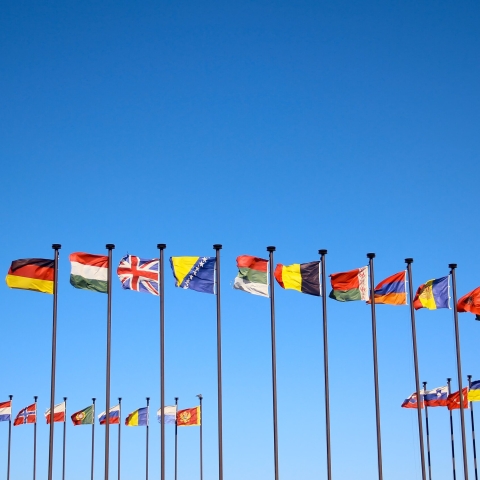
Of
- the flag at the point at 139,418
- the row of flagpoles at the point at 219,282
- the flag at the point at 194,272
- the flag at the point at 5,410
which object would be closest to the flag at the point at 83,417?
the flag at the point at 139,418

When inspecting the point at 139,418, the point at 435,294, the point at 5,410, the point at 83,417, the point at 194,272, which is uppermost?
the point at 194,272

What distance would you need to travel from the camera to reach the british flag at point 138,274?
114 feet

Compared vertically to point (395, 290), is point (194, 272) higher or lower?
higher

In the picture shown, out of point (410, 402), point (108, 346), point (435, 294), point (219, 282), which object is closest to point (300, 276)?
point (219, 282)

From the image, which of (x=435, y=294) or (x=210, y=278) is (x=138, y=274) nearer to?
(x=210, y=278)

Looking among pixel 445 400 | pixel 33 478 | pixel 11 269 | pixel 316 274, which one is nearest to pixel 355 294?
pixel 316 274

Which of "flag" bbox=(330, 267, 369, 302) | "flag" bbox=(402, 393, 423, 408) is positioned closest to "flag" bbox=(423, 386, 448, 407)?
"flag" bbox=(402, 393, 423, 408)

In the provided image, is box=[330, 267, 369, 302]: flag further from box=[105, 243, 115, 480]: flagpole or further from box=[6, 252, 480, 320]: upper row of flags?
box=[105, 243, 115, 480]: flagpole

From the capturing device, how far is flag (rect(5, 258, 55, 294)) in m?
33.7

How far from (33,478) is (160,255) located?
4023cm

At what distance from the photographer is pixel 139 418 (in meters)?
65.2

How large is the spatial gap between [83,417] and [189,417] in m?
7.33

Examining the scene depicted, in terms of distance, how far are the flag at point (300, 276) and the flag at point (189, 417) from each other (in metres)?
27.1

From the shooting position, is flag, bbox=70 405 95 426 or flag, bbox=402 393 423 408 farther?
flag, bbox=70 405 95 426
